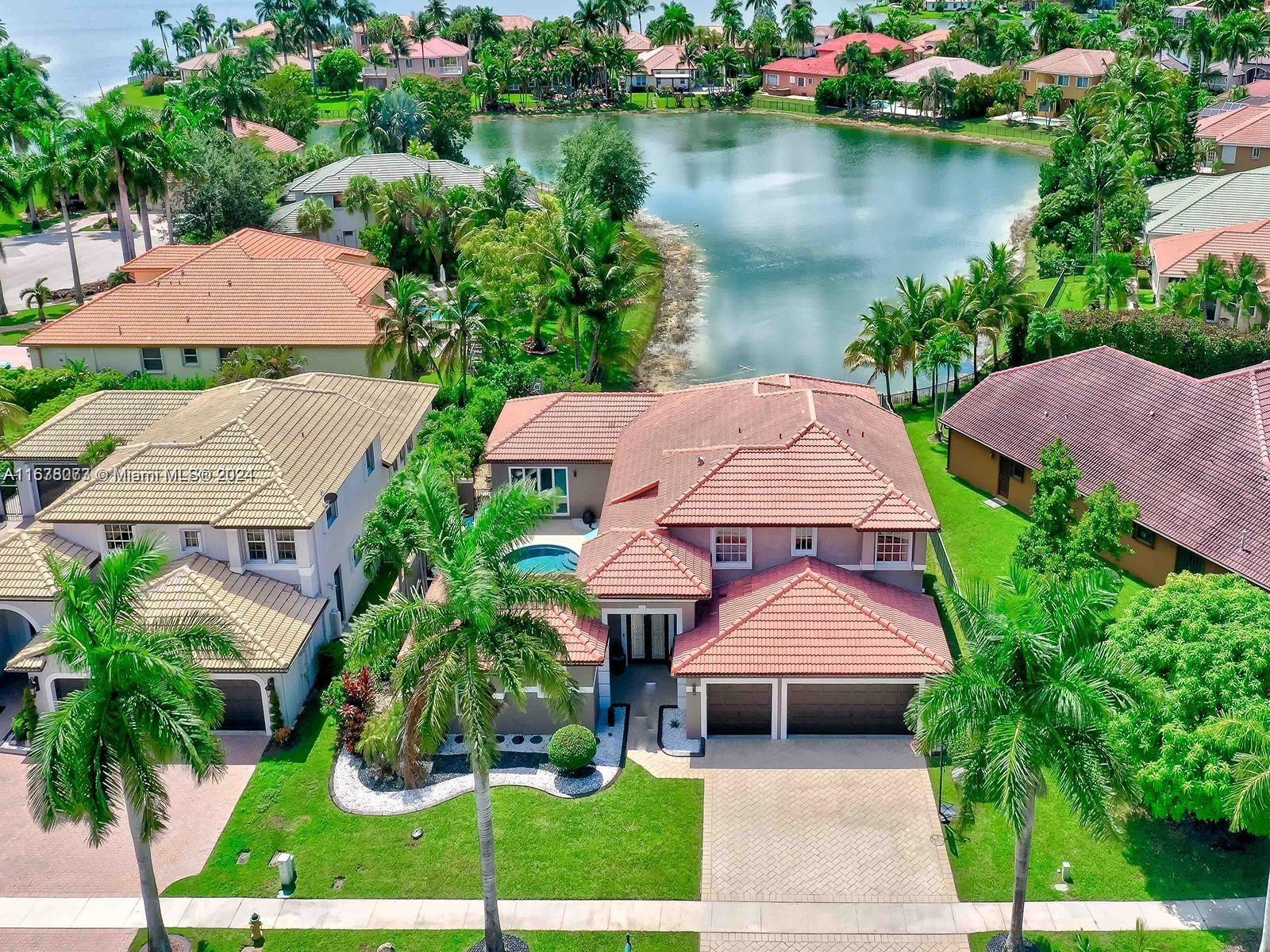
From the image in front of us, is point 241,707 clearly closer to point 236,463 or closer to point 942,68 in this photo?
point 236,463

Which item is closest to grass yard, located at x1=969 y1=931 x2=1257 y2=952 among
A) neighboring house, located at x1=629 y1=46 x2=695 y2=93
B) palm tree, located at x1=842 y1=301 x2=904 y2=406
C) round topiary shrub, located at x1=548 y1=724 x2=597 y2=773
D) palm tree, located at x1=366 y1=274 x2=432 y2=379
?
round topiary shrub, located at x1=548 y1=724 x2=597 y2=773

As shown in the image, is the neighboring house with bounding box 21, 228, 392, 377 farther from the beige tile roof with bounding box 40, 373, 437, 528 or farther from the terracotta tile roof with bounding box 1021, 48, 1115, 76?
the terracotta tile roof with bounding box 1021, 48, 1115, 76

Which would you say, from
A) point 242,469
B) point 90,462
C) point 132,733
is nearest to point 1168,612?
point 132,733

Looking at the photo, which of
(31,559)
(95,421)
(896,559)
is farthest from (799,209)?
(31,559)

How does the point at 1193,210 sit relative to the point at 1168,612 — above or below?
above

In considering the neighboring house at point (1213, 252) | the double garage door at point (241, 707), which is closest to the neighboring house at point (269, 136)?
the neighboring house at point (1213, 252)

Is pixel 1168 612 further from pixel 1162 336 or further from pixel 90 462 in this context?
pixel 90 462
